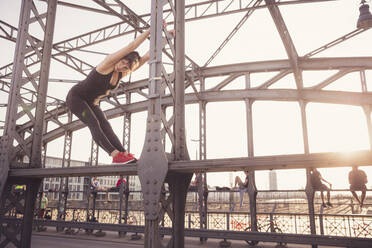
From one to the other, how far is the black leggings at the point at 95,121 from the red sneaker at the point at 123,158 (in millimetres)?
278

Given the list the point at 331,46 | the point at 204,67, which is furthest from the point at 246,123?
the point at 331,46

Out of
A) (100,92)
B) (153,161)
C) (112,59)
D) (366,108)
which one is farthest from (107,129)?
(366,108)

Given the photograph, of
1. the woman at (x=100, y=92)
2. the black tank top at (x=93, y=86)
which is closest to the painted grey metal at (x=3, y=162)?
the woman at (x=100, y=92)

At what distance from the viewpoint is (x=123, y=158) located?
563cm

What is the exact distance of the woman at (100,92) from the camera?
6.14 m

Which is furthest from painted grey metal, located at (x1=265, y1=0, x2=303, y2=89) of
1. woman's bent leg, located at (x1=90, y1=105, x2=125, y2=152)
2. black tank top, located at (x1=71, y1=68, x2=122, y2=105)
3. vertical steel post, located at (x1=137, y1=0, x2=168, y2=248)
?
woman's bent leg, located at (x1=90, y1=105, x2=125, y2=152)

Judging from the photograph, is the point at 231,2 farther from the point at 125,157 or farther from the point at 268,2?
the point at 125,157

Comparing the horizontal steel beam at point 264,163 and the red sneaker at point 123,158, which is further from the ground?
the red sneaker at point 123,158

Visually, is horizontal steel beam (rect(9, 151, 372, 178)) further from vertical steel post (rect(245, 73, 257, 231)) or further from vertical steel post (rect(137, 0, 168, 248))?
vertical steel post (rect(245, 73, 257, 231))

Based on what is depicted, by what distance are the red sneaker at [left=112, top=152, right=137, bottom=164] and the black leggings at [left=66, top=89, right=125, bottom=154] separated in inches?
10.9

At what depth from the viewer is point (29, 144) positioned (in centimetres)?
646

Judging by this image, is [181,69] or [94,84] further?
[94,84]

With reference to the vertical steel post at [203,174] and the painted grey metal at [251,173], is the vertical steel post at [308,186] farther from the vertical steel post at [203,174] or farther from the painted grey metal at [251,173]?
the vertical steel post at [203,174]

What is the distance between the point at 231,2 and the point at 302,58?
434cm
